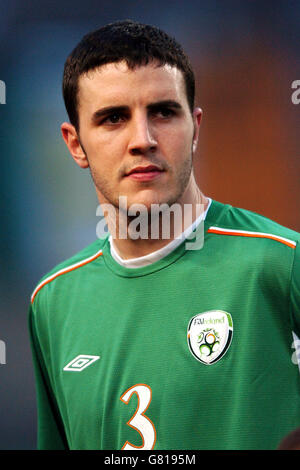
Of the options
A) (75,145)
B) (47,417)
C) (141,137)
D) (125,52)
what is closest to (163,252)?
(141,137)

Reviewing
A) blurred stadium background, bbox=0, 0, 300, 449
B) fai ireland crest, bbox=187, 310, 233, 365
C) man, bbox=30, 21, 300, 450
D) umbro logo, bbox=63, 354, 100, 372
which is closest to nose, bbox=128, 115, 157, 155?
man, bbox=30, 21, 300, 450

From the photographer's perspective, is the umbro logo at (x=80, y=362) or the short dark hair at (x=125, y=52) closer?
the short dark hair at (x=125, y=52)

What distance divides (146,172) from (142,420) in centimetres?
67

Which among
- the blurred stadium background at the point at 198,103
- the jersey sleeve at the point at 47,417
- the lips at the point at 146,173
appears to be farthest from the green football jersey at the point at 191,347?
the blurred stadium background at the point at 198,103

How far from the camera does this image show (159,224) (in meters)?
1.81

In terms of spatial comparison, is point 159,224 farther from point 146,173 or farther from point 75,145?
point 75,145

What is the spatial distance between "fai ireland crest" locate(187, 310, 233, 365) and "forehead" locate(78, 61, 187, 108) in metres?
0.61

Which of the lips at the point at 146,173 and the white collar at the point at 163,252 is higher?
the lips at the point at 146,173

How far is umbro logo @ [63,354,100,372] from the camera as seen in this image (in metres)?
1.84

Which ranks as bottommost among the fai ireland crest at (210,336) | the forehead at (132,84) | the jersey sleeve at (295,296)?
the fai ireland crest at (210,336)

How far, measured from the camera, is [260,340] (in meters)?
1.61

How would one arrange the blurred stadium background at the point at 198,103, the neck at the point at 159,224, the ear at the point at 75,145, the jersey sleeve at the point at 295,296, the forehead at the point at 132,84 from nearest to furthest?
the jersey sleeve at the point at 295,296 → the forehead at the point at 132,84 → the neck at the point at 159,224 → the ear at the point at 75,145 → the blurred stadium background at the point at 198,103

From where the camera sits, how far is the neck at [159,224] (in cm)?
180

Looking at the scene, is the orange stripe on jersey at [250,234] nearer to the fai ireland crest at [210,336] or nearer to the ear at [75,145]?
the fai ireland crest at [210,336]
